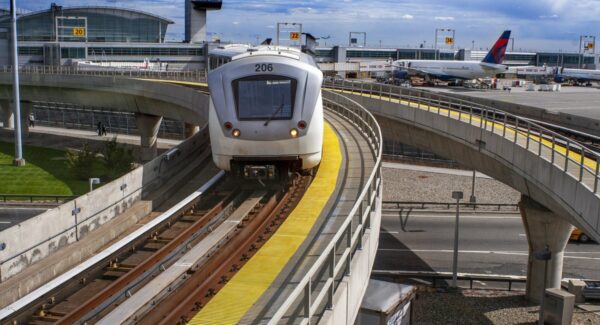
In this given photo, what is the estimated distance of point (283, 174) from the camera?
50.7 feet

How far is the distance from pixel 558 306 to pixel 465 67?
67.5 meters

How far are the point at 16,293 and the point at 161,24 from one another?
346 ft

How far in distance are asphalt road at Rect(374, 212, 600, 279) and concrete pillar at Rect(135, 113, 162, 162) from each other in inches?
910

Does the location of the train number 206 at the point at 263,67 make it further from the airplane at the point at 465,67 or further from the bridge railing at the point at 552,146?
the airplane at the point at 465,67

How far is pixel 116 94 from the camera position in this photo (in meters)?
49.1

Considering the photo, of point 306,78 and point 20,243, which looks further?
point 306,78

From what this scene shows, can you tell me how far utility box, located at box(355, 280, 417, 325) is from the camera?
54.0 ft

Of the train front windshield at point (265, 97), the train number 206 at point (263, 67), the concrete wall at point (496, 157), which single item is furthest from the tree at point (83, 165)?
the train number 206 at point (263, 67)

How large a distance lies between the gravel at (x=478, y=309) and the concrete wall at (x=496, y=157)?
13.3 ft

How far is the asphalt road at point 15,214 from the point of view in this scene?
2896cm

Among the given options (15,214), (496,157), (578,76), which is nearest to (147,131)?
(15,214)

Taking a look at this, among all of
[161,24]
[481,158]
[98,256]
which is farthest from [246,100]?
[161,24]

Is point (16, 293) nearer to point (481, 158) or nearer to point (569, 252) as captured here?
point (481, 158)

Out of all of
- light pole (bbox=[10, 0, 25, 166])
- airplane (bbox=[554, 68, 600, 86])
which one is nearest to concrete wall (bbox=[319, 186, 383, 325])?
light pole (bbox=[10, 0, 25, 166])
